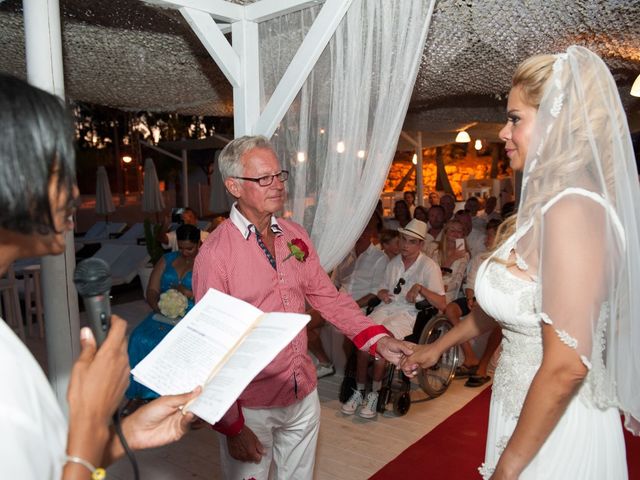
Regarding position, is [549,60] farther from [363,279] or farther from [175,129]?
[175,129]

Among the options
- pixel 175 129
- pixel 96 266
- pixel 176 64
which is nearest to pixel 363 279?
pixel 176 64

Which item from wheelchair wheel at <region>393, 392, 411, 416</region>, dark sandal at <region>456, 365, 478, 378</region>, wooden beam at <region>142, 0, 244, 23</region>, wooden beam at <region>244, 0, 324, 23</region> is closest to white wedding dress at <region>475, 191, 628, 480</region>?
wooden beam at <region>244, 0, 324, 23</region>

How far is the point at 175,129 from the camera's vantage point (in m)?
22.0

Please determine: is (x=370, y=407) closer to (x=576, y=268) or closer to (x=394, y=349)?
(x=394, y=349)

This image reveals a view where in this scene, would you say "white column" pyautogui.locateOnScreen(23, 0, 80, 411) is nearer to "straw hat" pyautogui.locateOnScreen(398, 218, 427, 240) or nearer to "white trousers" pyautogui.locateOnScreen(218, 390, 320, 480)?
"white trousers" pyautogui.locateOnScreen(218, 390, 320, 480)

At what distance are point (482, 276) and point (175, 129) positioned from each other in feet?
71.0

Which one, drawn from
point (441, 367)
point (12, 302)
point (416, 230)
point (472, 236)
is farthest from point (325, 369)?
point (12, 302)

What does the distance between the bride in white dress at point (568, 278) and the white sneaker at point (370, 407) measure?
2.69 m

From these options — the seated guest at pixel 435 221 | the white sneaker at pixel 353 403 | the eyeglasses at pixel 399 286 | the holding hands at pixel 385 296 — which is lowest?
the white sneaker at pixel 353 403

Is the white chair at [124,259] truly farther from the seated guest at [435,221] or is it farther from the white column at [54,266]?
the white column at [54,266]

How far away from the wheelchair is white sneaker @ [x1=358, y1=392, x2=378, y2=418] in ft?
0.23

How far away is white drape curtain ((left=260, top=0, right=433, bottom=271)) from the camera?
2.53m

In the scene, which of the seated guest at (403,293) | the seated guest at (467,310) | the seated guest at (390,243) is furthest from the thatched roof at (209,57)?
the seated guest at (467,310)

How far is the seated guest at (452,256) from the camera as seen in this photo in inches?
214
